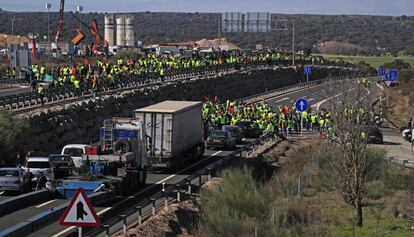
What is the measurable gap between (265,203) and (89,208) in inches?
469

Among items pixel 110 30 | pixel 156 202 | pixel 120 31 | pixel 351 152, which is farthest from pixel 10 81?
pixel 110 30

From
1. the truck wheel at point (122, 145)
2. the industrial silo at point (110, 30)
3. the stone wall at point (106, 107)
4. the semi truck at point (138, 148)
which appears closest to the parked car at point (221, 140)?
the semi truck at point (138, 148)

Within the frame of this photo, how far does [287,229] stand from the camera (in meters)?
24.9

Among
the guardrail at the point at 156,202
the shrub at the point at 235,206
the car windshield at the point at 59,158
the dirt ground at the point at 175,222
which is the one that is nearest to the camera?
the guardrail at the point at 156,202

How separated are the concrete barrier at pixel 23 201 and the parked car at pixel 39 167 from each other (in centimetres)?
297

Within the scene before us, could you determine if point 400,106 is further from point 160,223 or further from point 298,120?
point 160,223

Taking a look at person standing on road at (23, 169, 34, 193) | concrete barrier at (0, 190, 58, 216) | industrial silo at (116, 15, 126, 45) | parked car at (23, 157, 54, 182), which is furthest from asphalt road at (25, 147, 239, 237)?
industrial silo at (116, 15, 126, 45)

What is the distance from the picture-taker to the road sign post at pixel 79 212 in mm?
15453

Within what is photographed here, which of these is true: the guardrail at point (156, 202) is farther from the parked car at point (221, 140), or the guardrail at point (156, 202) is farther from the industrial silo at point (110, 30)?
the industrial silo at point (110, 30)

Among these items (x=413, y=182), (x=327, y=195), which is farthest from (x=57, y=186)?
(x=413, y=182)

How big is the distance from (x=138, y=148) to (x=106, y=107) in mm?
21202

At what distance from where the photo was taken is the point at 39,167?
3070 centimetres

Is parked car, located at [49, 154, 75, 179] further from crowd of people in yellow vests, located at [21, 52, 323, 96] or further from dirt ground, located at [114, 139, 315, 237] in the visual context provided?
crowd of people in yellow vests, located at [21, 52, 323, 96]

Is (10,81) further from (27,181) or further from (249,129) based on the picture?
(27,181)
